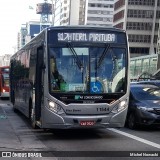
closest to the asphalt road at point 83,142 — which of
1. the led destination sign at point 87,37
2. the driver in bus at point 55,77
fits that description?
the driver in bus at point 55,77

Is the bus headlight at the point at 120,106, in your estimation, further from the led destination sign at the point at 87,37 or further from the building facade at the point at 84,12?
the building facade at the point at 84,12

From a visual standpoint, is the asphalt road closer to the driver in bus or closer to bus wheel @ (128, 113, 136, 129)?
bus wheel @ (128, 113, 136, 129)

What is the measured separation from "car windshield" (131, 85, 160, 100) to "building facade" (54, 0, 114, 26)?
140m

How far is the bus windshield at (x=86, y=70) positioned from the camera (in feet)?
36.8

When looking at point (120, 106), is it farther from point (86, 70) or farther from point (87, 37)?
point (87, 37)

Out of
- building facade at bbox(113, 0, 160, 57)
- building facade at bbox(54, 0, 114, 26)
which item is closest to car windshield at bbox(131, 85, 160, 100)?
building facade at bbox(113, 0, 160, 57)

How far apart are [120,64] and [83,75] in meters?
1.14

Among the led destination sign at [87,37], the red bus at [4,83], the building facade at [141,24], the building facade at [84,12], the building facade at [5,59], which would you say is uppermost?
the building facade at [84,12]

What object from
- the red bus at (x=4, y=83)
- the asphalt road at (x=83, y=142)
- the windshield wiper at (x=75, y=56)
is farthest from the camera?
the red bus at (x=4, y=83)

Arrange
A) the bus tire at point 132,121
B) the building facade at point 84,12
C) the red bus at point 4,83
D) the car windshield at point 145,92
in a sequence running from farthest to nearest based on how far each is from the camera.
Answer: the building facade at point 84,12 < the red bus at point 4,83 < the car windshield at point 145,92 < the bus tire at point 132,121

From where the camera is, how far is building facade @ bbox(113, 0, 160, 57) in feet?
354

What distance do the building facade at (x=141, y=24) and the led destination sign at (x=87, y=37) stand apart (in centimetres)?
9701

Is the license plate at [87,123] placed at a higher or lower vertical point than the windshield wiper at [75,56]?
lower

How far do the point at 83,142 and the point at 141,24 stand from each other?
10140 centimetres
